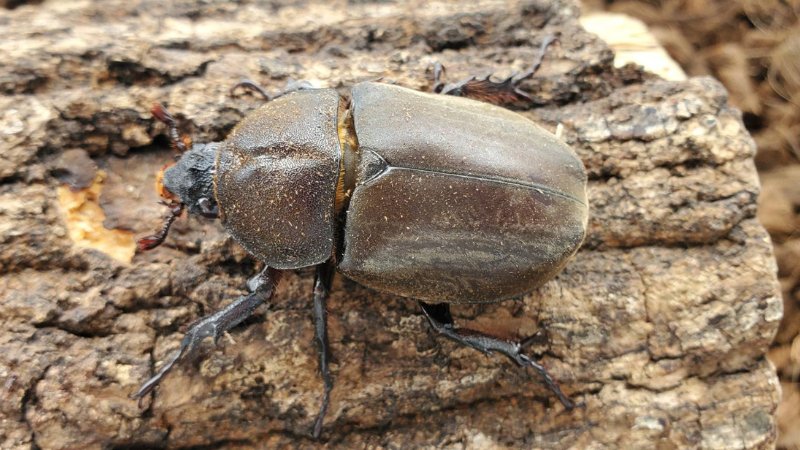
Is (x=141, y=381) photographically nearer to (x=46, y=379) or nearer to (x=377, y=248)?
(x=46, y=379)

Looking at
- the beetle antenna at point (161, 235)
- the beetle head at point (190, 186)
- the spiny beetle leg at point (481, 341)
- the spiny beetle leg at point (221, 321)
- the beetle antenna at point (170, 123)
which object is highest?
the beetle antenna at point (170, 123)

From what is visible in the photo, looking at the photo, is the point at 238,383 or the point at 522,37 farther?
the point at 522,37

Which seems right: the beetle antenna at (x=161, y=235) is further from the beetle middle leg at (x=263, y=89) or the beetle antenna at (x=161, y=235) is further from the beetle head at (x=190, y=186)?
the beetle middle leg at (x=263, y=89)

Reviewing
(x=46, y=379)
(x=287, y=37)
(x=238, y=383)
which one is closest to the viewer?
(x=46, y=379)

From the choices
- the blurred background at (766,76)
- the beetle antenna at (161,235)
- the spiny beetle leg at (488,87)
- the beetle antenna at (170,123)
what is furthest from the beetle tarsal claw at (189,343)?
the blurred background at (766,76)

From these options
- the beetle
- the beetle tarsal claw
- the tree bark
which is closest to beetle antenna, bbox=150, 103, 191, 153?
the beetle

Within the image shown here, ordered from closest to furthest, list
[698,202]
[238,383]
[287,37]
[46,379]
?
[46,379], [238,383], [698,202], [287,37]

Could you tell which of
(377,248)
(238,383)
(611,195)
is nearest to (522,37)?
(611,195)

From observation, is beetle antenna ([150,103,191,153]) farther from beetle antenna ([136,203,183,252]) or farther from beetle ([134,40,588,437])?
beetle antenna ([136,203,183,252])
